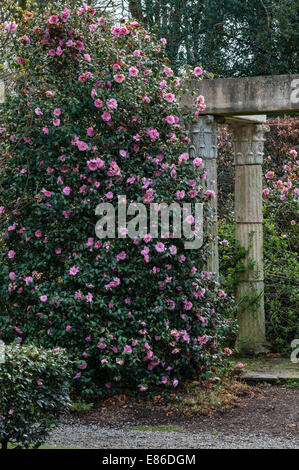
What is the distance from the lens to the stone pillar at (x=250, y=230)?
7527 mm

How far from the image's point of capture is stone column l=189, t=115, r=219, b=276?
261 inches

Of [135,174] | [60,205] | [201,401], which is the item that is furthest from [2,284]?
[201,401]

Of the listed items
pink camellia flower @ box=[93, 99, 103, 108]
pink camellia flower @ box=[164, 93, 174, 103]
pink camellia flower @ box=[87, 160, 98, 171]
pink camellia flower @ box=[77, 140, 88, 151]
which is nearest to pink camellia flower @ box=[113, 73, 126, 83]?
pink camellia flower @ box=[93, 99, 103, 108]

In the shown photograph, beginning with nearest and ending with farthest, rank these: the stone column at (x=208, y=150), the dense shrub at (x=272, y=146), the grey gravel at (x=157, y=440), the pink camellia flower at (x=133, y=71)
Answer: the grey gravel at (x=157, y=440) < the pink camellia flower at (x=133, y=71) < the stone column at (x=208, y=150) < the dense shrub at (x=272, y=146)

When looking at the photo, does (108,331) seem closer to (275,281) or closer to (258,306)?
(258,306)

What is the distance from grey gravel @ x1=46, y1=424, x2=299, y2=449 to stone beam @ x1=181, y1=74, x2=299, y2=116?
10.3 feet

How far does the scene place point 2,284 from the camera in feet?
19.8

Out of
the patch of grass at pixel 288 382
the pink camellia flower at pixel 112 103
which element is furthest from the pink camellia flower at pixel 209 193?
the patch of grass at pixel 288 382

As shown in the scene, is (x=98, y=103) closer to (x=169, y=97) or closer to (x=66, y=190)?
(x=169, y=97)

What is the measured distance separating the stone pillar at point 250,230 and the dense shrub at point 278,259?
16 centimetres

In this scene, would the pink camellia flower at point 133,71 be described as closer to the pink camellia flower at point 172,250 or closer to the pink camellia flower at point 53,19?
the pink camellia flower at point 53,19

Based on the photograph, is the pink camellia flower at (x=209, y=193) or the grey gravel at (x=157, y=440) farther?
the pink camellia flower at (x=209, y=193)

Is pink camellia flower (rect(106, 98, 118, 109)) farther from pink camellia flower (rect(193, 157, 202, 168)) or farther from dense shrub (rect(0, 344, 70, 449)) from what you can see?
dense shrub (rect(0, 344, 70, 449))

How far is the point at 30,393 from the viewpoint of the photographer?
13.2 ft
